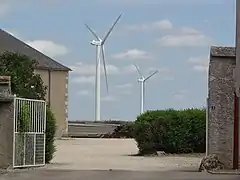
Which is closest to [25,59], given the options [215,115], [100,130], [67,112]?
[215,115]

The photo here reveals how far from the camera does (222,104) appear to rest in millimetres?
→ 21531

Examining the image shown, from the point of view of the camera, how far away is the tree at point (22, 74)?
2991cm

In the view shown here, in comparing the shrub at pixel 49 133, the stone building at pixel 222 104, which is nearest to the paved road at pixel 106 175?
the stone building at pixel 222 104

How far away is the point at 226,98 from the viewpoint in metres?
21.5

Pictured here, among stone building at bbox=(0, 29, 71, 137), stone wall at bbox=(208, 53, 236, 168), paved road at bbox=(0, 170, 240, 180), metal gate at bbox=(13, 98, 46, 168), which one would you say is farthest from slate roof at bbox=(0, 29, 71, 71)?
paved road at bbox=(0, 170, 240, 180)

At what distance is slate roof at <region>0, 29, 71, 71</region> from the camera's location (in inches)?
2387

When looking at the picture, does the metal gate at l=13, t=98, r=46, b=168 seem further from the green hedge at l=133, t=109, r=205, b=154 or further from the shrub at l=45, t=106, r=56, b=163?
the green hedge at l=133, t=109, r=205, b=154

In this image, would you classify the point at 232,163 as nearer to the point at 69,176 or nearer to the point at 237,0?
the point at 69,176

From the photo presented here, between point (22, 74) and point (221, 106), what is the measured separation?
12.7 m

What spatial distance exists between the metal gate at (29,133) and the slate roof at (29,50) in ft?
122

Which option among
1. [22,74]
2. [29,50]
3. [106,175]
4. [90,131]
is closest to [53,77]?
[29,50]

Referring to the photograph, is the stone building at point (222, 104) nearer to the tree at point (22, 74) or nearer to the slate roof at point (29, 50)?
the tree at point (22, 74)

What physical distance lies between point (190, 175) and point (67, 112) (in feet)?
146

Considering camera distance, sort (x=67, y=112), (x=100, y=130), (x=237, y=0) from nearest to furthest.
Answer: (x=237, y=0), (x=67, y=112), (x=100, y=130)
